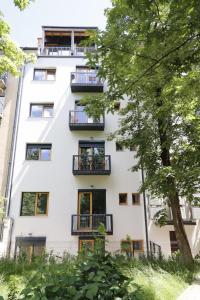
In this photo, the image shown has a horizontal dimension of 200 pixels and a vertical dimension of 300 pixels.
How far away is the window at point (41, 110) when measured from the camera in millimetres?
16672

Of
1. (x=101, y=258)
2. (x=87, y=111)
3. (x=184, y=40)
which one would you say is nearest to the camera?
(x=101, y=258)

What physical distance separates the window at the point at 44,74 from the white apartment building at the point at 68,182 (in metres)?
0.09

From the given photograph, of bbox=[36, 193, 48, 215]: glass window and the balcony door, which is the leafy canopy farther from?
bbox=[36, 193, 48, 215]: glass window

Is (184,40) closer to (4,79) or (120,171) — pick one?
(120,171)

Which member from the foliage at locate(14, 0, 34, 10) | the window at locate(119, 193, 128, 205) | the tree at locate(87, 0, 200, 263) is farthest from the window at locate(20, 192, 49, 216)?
the foliage at locate(14, 0, 34, 10)

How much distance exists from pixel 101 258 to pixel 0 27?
26.4 ft

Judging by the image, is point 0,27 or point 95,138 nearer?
point 0,27

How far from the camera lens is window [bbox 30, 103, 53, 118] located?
54.7ft

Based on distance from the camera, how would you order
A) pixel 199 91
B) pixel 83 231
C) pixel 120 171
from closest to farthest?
1. pixel 199 91
2. pixel 83 231
3. pixel 120 171

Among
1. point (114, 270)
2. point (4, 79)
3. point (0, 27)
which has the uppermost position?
point (4, 79)

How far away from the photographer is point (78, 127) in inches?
→ 624

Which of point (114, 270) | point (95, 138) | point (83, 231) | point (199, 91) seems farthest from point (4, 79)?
point (114, 270)

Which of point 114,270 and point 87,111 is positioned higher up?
point 87,111

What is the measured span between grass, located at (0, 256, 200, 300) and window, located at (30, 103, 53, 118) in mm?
10022
